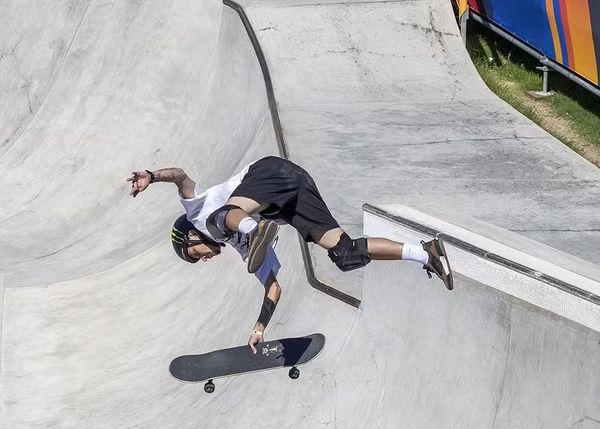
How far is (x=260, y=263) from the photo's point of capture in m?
5.29

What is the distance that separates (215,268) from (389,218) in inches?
90.9

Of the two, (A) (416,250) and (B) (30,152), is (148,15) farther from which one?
(A) (416,250)

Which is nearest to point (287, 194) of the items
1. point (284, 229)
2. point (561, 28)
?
point (284, 229)

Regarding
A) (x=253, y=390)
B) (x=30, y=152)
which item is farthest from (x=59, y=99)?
(x=253, y=390)

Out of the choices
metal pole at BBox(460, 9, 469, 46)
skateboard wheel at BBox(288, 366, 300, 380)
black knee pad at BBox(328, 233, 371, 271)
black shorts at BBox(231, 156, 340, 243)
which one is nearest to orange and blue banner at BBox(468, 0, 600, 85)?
metal pole at BBox(460, 9, 469, 46)

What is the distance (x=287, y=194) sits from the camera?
5.88 meters

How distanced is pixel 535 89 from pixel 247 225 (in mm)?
6494

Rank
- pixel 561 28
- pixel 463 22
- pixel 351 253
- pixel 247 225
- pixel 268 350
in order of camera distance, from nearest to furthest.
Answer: pixel 247 225 < pixel 351 253 < pixel 268 350 < pixel 561 28 < pixel 463 22

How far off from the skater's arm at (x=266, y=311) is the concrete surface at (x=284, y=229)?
0.98m

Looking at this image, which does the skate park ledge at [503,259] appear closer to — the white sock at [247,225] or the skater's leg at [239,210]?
the skater's leg at [239,210]

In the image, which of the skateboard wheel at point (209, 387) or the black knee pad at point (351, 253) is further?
the skateboard wheel at point (209, 387)

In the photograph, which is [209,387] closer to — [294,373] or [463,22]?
[294,373]

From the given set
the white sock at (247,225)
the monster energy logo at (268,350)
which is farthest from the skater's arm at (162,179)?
the monster energy logo at (268,350)

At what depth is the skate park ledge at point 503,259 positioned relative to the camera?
15.9 ft
